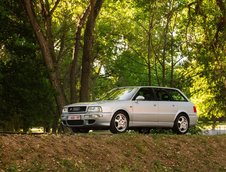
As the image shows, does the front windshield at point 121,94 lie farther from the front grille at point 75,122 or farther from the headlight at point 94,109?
the front grille at point 75,122

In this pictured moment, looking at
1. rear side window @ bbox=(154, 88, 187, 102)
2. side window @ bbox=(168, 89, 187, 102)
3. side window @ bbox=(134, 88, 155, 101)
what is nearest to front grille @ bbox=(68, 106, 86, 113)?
side window @ bbox=(134, 88, 155, 101)

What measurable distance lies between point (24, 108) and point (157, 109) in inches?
399

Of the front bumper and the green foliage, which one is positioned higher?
the green foliage

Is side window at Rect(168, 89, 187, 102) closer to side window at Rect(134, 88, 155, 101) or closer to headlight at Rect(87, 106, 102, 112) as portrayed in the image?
side window at Rect(134, 88, 155, 101)

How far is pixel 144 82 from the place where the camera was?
53.5 m

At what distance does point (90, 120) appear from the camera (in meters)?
16.2

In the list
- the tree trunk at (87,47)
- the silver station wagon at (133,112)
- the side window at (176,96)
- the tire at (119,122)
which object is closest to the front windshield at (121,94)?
the silver station wagon at (133,112)

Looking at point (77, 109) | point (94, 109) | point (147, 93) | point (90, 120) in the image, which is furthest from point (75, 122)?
point (147, 93)

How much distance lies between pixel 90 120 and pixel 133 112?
1.45 metres

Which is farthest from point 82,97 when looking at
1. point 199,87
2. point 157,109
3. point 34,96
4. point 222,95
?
point 199,87

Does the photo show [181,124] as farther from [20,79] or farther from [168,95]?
[20,79]

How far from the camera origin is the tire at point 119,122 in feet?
53.5

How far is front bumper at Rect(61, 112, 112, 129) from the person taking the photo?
1603cm

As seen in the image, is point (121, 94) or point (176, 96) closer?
point (121, 94)
